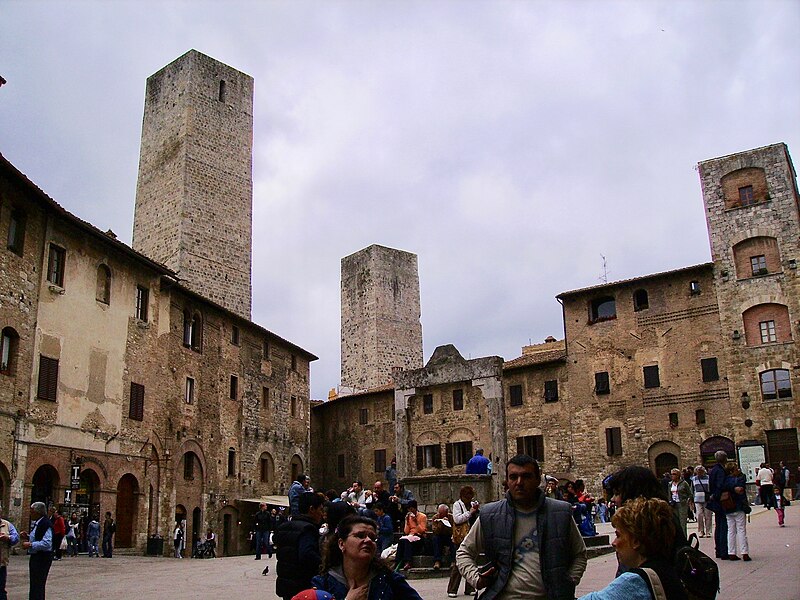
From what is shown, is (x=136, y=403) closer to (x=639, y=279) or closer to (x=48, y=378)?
(x=48, y=378)

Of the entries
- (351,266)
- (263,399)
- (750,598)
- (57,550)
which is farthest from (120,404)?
(351,266)

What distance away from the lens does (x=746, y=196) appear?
33.3 meters

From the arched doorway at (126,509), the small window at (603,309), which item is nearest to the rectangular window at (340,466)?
the small window at (603,309)

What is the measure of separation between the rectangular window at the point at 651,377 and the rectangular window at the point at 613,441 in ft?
7.62

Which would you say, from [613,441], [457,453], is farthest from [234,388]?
[613,441]

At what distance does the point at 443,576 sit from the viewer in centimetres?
1351

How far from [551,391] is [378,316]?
18397 millimetres

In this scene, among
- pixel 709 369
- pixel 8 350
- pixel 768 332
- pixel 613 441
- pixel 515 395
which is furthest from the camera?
pixel 515 395

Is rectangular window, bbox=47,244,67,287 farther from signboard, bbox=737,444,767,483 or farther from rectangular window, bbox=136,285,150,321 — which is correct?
signboard, bbox=737,444,767,483

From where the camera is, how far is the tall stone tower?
52.3m

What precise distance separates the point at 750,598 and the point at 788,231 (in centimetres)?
2671

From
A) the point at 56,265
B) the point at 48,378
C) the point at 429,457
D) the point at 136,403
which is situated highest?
the point at 56,265

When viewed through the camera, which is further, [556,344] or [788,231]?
[556,344]

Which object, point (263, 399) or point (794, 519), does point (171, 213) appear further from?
point (794, 519)
